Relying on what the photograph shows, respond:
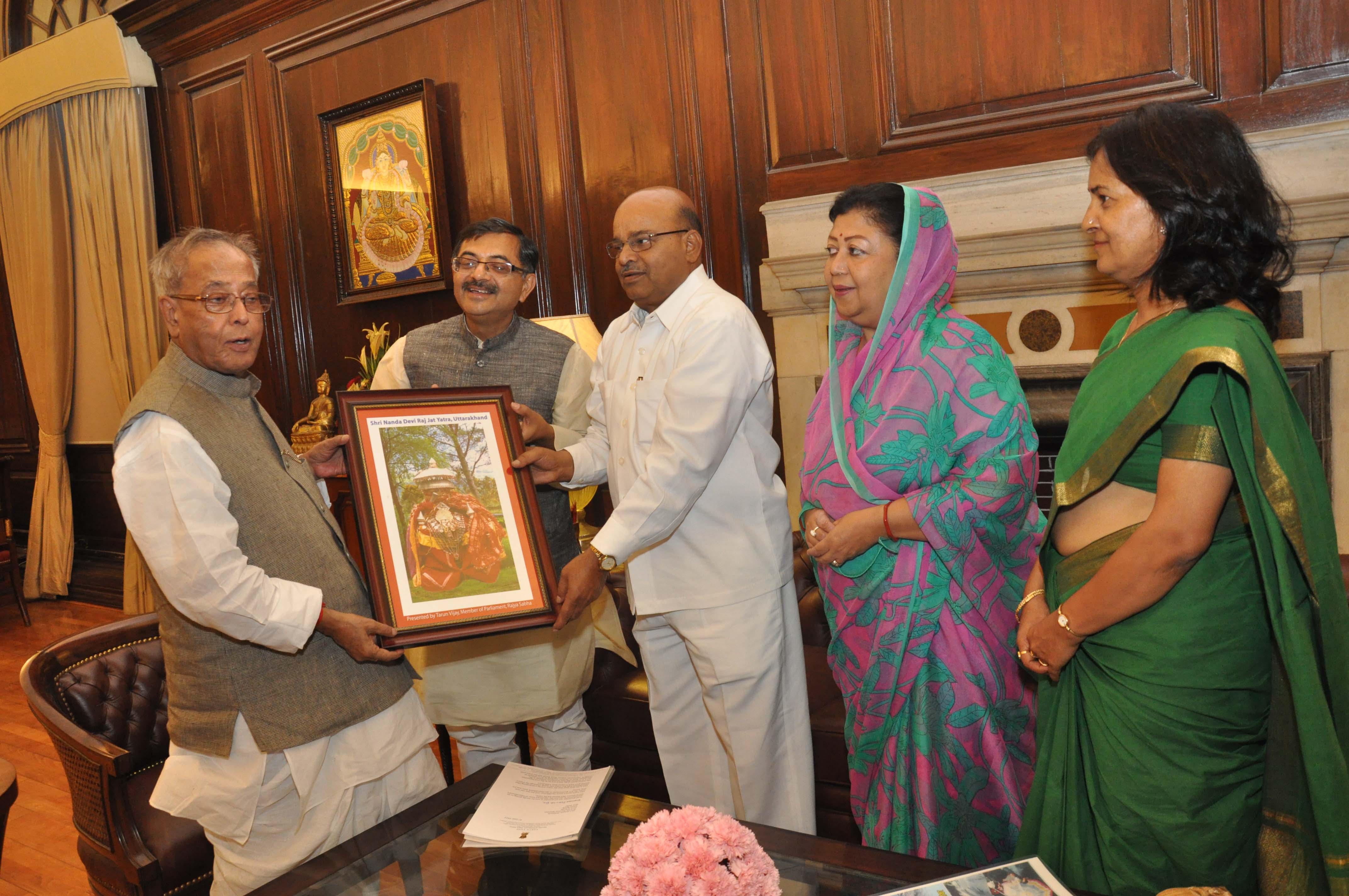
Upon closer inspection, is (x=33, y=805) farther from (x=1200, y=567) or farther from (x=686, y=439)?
(x=1200, y=567)

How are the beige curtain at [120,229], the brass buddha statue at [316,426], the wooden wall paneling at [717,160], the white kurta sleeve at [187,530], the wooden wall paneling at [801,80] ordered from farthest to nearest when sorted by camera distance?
the beige curtain at [120,229]
the brass buddha statue at [316,426]
the wooden wall paneling at [717,160]
the wooden wall paneling at [801,80]
the white kurta sleeve at [187,530]

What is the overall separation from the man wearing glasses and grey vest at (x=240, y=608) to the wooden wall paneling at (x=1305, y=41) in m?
2.63

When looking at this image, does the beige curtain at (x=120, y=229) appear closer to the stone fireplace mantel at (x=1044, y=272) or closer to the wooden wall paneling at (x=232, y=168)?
Answer: the wooden wall paneling at (x=232, y=168)

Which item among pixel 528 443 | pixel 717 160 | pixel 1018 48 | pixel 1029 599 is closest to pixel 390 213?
pixel 717 160

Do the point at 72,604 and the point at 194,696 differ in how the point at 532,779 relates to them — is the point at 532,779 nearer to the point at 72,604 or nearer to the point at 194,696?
the point at 194,696

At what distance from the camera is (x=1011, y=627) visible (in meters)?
1.80

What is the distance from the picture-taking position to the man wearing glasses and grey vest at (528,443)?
2.35 metres

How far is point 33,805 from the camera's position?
3.16 metres

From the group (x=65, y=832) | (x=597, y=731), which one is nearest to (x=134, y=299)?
(x=65, y=832)

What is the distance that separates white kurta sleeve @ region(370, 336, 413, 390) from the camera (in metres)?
2.50

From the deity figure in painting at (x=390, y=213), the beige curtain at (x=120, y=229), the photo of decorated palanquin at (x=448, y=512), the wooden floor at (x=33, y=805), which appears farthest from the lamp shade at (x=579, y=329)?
the beige curtain at (x=120, y=229)

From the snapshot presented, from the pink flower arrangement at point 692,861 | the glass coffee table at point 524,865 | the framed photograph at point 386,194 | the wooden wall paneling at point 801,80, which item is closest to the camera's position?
the pink flower arrangement at point 692,861

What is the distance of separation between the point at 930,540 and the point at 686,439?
0.53m

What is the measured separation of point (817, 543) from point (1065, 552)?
490 millimetres
